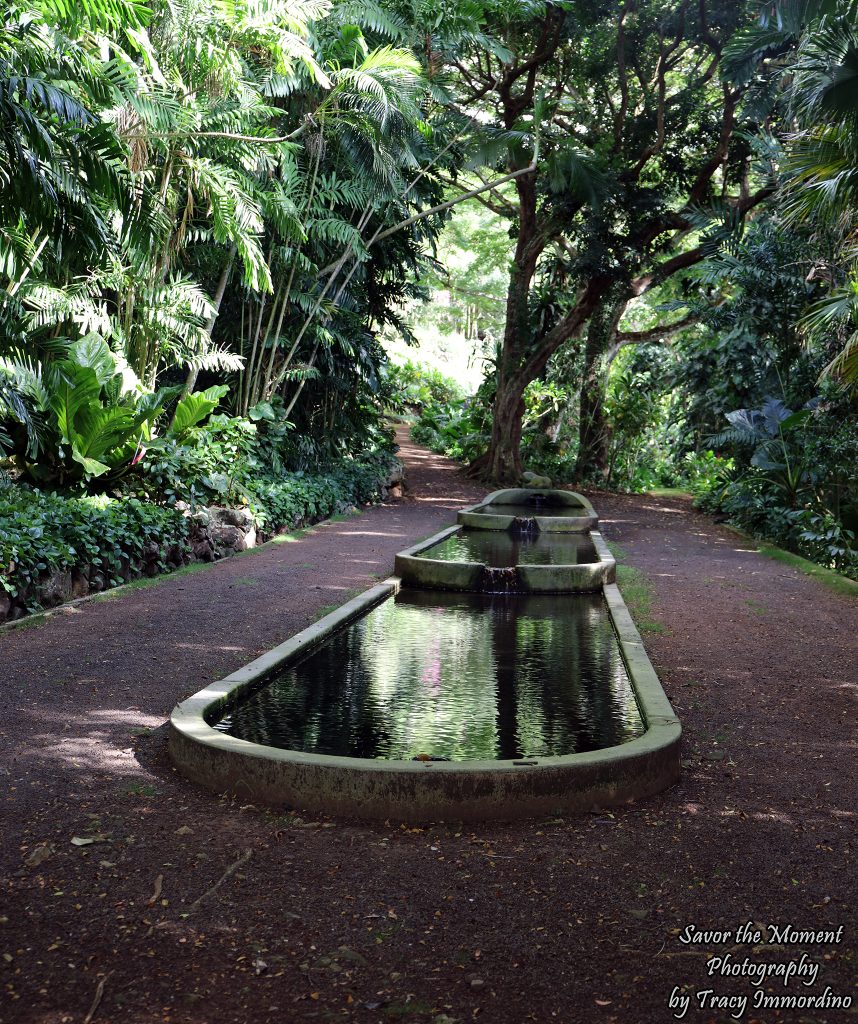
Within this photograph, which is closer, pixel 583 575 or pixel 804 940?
pixel 804 940

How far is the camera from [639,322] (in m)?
32.5

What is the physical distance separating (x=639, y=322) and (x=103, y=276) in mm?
25101

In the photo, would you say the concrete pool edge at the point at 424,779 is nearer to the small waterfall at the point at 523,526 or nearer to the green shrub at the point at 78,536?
the green shrub at the point at 78,536

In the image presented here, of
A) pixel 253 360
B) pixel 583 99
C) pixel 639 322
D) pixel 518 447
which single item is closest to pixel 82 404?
pixel 253 360

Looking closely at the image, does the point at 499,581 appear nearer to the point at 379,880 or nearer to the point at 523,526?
the point at 523,526

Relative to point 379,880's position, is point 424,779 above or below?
above

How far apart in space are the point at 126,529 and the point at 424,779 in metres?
5.98

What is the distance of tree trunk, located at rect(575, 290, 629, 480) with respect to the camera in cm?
2158

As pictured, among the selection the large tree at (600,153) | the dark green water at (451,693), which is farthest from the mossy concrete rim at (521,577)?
the large tree at (600,153)

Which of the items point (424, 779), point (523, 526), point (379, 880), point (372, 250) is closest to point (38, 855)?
point (379, 880)

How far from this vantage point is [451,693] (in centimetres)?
607

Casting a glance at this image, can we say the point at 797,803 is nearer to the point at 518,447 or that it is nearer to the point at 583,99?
the point at 518,447

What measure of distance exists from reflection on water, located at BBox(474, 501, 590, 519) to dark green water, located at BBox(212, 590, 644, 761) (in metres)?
8.62

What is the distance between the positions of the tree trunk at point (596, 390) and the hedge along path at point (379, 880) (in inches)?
644
